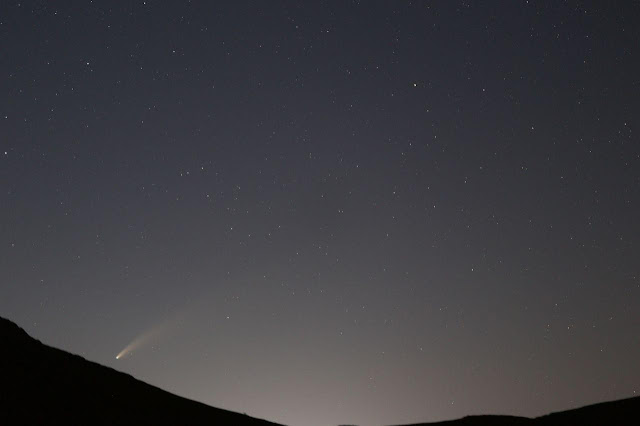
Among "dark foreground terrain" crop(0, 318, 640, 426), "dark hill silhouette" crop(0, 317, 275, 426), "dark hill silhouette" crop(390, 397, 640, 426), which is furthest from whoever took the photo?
"dark hill silhouette" crop(390, 397, 640, 426)

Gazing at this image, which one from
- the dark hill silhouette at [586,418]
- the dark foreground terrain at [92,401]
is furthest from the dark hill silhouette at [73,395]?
the dark hill silhouette at [586,418]

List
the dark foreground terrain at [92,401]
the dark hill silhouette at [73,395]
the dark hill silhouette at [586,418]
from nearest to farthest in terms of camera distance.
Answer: the dark hill silhouette at [73,395]
the dark foreground terrain at [92,401]
the dark hill silhouette at [586,418]

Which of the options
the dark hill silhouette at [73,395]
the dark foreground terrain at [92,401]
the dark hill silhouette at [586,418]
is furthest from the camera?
the dark hill silhouette at [586,418]

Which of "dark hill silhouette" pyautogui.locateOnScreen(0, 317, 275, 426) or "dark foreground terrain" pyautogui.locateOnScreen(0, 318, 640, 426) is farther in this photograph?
"dark foreground terrain" pyautogui.locateOnScreen(0, 318, 640, 426)

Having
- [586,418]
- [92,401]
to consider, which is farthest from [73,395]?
[586,418]

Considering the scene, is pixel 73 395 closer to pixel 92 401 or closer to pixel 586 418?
pixel 92 401

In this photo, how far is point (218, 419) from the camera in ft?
55.3

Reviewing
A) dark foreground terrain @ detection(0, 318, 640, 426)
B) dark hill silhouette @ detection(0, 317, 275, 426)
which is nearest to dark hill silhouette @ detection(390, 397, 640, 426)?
dark foreground terrain @ detection(0, 318, 640, 426)

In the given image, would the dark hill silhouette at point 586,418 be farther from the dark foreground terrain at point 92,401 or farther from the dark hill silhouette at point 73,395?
the dark hill silhouette at point 73,395

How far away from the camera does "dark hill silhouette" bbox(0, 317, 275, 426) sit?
12.8 meters

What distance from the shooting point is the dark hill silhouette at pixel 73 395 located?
12805 millimetres

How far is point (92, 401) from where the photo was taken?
1433cm

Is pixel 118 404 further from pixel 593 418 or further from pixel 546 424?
pixel 593 418

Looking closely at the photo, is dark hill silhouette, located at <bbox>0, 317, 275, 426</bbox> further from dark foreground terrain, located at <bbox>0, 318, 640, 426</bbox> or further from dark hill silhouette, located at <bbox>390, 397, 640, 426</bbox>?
dark hill silhouette, located at <bbox>390, 397, 640, 426</bbox>
